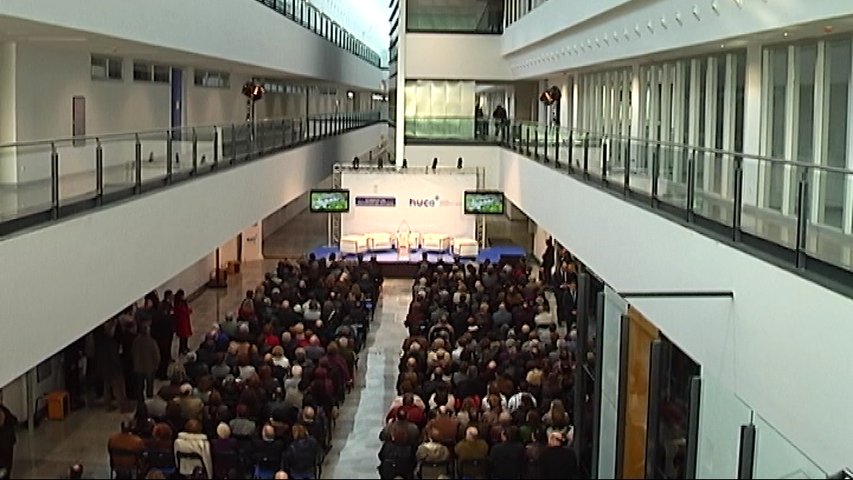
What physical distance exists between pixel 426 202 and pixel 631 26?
14679 millimetres

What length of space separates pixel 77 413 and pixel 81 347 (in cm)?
135

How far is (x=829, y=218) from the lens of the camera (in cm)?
759

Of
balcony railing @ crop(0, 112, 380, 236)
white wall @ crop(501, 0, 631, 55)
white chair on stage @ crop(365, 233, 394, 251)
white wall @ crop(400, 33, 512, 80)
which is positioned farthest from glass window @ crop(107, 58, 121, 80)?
white wall @ crop(400, 33, 512, 80)

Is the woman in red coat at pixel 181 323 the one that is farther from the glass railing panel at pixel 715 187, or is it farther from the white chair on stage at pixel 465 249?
the glass railing panel at pixel 715 187

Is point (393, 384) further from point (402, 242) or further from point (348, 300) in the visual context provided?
point (402, 242)

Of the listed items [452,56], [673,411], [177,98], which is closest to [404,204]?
[452,56]

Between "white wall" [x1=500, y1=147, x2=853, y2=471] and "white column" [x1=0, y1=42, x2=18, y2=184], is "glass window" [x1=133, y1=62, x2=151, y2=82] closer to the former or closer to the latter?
"white column" [x1=0, y1=42, x2=18, y2=184]

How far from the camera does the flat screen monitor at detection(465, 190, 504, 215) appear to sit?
30.4 m

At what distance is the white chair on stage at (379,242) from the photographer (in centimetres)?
3173

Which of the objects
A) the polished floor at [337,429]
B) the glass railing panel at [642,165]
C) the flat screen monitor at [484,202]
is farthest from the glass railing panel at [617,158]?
the flat screen monitor at [484,202]

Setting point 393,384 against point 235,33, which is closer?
point 393,384

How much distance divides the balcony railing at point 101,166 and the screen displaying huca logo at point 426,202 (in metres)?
10.9

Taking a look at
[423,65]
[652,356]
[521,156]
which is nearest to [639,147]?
[652,356]

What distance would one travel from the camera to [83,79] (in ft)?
60.2
